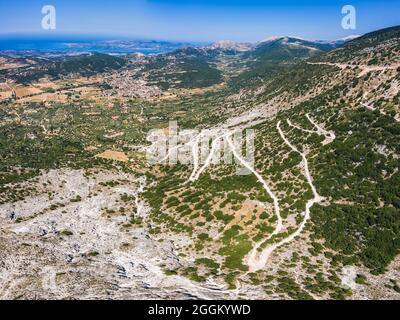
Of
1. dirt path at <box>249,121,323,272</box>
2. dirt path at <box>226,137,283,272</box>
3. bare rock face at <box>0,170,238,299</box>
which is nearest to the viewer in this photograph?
bare rock face at <box>0,170,238,299</box>

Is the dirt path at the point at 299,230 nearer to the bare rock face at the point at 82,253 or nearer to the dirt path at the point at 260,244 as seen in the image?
the dirt path at the point at 260,244

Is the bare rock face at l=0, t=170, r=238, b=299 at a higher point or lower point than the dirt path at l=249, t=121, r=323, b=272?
lower

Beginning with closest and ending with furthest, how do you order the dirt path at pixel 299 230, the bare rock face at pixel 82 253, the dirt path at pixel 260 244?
the bare rock face at pixel 82 253
the dirt path at pixel 260 244
the dirt path at pixel 299 230

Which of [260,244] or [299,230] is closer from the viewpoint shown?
[260,244]

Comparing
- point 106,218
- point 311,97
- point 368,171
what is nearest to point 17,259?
point 106,218

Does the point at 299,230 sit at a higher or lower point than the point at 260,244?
higher

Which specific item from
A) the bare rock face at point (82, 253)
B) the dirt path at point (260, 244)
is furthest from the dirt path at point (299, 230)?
the bare rock face at point (82, 253)

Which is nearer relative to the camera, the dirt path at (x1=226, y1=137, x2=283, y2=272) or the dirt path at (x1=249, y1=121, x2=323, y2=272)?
the dirt path at (x1=226, y1=137, x2=283, y2=272)

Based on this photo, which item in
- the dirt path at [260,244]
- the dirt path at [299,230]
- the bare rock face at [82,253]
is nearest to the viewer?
the bare rock face at [82,253]

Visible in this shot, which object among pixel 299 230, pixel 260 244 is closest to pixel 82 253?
pixel 260 244

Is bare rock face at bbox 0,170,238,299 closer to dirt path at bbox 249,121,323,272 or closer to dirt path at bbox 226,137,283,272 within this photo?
dirt path at bbox 226,137,283,272

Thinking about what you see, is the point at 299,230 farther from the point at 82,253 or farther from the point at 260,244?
the point at 82,253

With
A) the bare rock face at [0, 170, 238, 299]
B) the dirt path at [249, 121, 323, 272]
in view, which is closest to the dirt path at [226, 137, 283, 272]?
the dirt path at [249, 121, 323, 272]

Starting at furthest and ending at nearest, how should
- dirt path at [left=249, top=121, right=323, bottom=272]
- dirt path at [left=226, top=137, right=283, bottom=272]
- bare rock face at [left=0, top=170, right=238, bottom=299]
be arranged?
dirt path at [left=249, top=121, right=323, bottom=272], dirt path at [left=226, top=137, right=283, bottom=272], bare rock face at [left=0, top=170, right=238, bottom=299]
